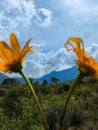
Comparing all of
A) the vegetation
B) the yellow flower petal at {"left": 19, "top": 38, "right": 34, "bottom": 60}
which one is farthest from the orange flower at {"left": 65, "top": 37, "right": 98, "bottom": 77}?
the vegetation

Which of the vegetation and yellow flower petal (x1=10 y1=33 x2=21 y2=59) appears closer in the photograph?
yellow flower petal (x1=10 y1=33 x2=21 y2=59)

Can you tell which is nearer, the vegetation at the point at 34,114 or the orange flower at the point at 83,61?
the orange flower at the point at 83,61

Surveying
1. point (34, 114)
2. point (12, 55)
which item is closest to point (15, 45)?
point (12, 55)

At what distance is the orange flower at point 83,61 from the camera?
1496 millimetres

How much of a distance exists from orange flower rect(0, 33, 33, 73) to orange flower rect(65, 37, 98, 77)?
0.56 feet

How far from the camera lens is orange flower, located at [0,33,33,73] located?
5.14ft

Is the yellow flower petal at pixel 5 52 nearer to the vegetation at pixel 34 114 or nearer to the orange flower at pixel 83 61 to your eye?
the orange flower at pixel 83 61

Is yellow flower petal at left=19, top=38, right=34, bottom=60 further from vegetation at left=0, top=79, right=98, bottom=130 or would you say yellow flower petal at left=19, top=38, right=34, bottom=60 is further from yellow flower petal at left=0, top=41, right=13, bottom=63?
vegetation at left=0, top=79, right=98, bottom=130

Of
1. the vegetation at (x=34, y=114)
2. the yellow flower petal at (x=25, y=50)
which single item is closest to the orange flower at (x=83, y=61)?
the yellow flower petal at (x=25, y=50)

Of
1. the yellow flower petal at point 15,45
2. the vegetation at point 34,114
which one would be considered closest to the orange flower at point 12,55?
the yellow flower petal at point 15,45

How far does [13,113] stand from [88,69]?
15.1m

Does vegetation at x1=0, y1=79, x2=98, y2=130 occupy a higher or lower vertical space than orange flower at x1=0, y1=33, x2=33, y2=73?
higher

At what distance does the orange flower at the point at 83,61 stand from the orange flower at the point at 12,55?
169mm

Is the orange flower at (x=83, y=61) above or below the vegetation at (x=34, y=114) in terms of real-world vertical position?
below
